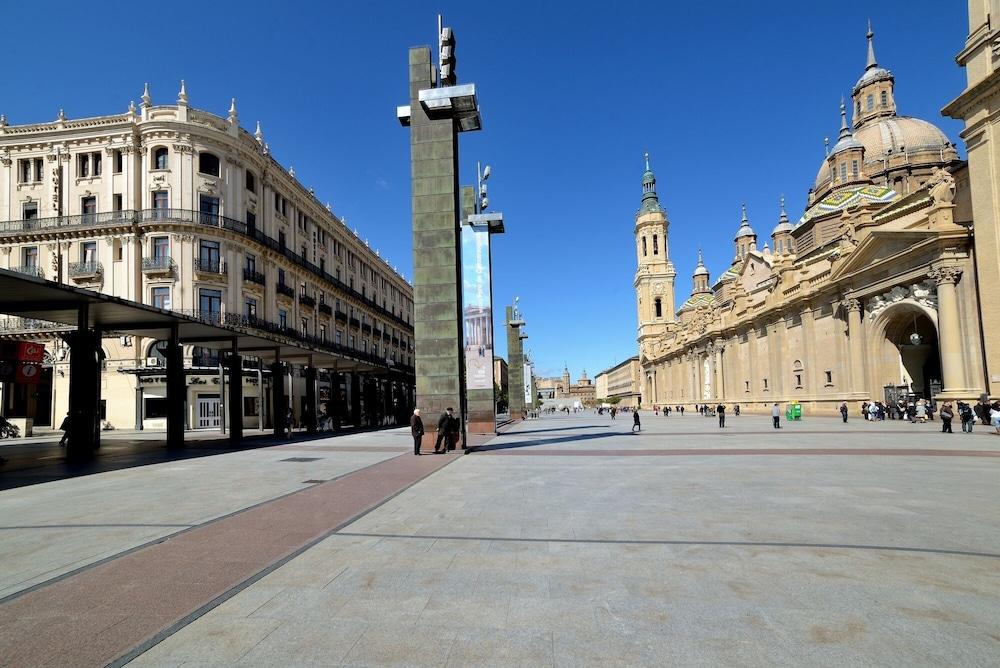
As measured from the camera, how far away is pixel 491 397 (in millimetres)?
26359

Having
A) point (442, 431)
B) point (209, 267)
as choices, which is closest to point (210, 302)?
point (209, 267)

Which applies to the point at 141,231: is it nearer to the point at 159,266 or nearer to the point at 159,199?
the point at 159,199

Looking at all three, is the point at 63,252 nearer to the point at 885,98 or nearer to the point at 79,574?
the point at 79,574

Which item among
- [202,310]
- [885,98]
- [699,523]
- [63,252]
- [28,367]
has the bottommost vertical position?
[699,523]

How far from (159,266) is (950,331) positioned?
44.3 metres

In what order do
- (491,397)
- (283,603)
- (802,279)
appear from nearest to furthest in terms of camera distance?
(283,603) → (491,397) → (802,279)

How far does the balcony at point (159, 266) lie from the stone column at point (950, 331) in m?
43.4

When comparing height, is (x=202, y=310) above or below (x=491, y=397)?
above

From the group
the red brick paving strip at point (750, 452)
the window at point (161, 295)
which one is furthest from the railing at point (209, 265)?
the red brick paving strip at point (750, 452)

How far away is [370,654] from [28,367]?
26.3m

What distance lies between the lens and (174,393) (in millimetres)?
21438

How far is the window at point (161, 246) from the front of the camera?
112ft

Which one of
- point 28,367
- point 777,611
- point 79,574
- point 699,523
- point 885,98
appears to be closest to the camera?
point 777,611

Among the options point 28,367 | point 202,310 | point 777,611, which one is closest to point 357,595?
point 777,611
